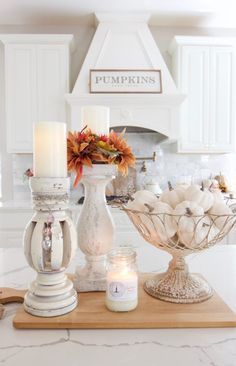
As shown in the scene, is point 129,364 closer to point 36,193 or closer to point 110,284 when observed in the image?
point 110,284

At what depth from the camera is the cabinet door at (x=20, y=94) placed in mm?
2627

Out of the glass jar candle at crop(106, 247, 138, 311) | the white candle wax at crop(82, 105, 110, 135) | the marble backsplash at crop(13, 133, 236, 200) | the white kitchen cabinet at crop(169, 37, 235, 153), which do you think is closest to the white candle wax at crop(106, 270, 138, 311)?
the glass jar candle at crop(106, 247, 138, 311)

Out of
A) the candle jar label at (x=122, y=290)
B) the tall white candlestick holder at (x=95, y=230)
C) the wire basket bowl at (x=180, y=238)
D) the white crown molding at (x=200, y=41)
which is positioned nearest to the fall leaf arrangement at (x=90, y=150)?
the tall white candlestick holder at (x=95, y=230)

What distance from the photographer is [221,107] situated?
277 centimetres

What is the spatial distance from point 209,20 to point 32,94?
179 cm

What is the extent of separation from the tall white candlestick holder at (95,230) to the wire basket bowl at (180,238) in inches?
3.5

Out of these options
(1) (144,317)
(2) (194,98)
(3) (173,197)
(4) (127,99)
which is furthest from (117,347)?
(2) (194,98)

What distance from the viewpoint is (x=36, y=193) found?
2.07 ft

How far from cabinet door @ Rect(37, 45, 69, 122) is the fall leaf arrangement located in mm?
2060

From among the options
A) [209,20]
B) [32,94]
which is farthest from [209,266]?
[209,20]

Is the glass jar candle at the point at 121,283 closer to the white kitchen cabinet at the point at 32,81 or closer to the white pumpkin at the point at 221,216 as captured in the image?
the white pumpkin at the point at 221,216

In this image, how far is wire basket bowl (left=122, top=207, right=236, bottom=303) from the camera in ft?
2.06

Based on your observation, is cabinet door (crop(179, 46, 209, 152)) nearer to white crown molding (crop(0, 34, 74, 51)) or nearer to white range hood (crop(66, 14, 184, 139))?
white range hood (crop(66, 14, 184, 139))

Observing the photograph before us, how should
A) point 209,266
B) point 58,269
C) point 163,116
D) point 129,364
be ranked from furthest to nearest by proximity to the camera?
point 163,116 → point 209,266 → point 58,269 → point 129,364
